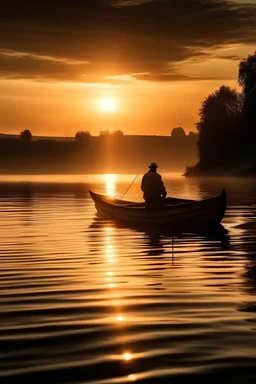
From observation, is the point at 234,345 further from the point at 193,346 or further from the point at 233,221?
the point at 233,221

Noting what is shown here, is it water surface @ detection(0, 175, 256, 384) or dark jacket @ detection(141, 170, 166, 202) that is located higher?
dark jacket @ detection(141, 170, 166, 202)

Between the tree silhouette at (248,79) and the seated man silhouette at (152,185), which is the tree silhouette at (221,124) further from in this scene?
the seated man silhouette at (152,185)

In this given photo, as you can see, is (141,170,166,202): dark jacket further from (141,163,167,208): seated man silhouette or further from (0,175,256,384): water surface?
(0,175,256,384): water surface

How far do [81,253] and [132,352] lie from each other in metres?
12.0

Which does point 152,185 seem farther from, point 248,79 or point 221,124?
point 221,124

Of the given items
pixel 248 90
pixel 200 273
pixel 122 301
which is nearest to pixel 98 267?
pixel 200 273

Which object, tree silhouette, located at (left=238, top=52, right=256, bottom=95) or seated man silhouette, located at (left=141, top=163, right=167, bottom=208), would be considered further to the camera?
tree silhouette, located at (left=238, top=52, right=256, bottom=95)

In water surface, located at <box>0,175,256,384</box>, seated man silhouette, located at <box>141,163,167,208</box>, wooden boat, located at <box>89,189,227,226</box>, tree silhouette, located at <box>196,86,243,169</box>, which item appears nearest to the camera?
water surface, located at <box>0,175,256,384</box>

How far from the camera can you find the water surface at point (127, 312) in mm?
9070

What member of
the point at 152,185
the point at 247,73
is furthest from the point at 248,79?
the point at 152,185

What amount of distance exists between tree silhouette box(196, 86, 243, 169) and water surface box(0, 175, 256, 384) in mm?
107891

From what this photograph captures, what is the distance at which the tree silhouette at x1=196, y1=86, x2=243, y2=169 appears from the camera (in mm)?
130475

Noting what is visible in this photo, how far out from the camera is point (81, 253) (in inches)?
855

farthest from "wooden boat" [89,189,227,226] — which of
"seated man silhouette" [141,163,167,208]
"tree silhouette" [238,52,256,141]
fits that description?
"tree silhouette" [238,52,256,141]
